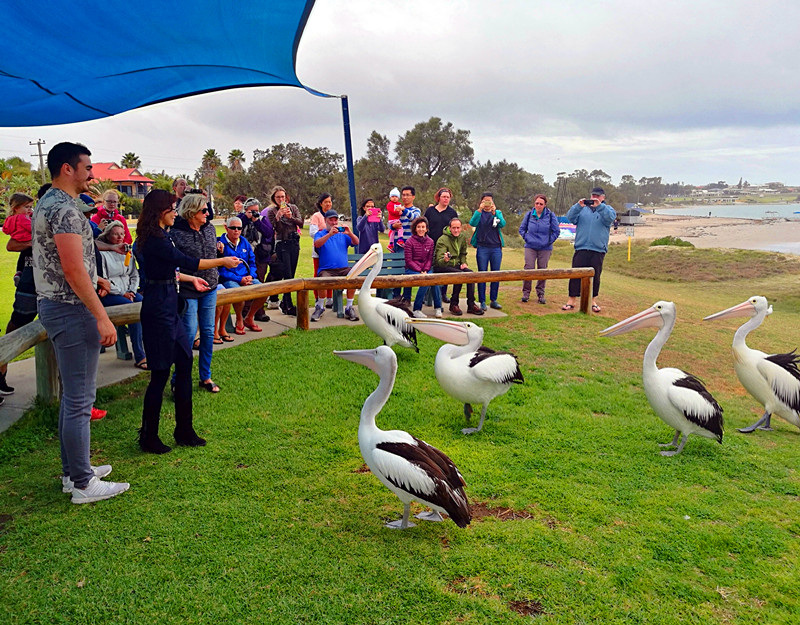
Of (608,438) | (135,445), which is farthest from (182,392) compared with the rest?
(608,438)

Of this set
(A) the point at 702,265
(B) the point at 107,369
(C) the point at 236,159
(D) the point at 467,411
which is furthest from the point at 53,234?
(C) the point at 236,159

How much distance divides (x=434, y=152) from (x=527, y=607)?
40307 millimetres

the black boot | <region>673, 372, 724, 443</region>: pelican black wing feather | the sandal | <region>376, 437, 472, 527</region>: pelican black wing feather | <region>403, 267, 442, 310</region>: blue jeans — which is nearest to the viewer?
<region>376, 437, 472, 527</region>: pelican black wing feather

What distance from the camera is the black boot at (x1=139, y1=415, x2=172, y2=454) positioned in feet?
15.7

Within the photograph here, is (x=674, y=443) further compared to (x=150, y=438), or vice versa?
(x=674, y=443)

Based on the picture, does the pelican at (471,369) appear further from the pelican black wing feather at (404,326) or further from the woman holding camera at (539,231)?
the woman holding camera at (539,231)

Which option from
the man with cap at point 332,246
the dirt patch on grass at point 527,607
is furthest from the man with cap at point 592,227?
the dirt patch on grass at point 527,607

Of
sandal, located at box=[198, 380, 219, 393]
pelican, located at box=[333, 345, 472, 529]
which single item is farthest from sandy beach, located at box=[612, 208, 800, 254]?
pelican, located at box=[333, 345, 472, 529]

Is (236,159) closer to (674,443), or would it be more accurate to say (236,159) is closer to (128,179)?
(128,179)

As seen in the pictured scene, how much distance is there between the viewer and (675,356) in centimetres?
871

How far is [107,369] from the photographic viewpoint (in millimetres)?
6871

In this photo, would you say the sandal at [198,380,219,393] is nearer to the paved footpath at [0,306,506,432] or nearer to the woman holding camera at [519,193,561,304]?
the paved footpath at [0,306,506,432]

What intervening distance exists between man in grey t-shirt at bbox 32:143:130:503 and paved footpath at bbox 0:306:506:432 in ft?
5.92

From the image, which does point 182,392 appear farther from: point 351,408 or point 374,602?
point 374,602
